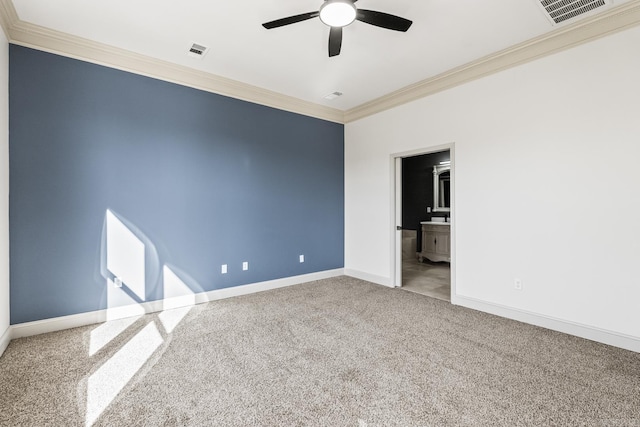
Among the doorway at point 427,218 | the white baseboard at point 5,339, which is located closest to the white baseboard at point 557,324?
the doorway at point 427,218

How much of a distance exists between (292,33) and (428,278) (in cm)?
443

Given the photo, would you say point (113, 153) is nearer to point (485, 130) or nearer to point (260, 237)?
point (260, 237)

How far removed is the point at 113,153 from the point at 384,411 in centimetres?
369

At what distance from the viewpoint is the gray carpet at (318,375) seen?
5.85 ft

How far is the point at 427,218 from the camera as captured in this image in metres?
7.20

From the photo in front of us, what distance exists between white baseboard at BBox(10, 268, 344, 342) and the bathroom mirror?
3.91 meters

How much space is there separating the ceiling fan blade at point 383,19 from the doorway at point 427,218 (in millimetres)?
3382

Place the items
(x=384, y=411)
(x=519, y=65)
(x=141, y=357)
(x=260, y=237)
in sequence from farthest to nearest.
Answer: (x=260, y=237)
(x=519, y=65)
(x=141, y=357)
(x=384, y=411)

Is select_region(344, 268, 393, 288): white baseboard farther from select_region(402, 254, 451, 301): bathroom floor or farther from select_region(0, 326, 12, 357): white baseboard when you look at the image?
select_region(0, 326, 12, 357): white baseboard

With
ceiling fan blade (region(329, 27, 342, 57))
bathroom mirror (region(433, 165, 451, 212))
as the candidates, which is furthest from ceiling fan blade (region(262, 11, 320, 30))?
bathroom mirror (region(433, 165, 451, 212))

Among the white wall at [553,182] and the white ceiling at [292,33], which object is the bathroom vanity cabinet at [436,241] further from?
the white ceiling at [292,33]

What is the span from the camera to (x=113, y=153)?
10.9 ft

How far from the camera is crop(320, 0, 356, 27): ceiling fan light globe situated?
86.7 inches

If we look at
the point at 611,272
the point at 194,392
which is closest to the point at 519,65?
the point at 611,272
